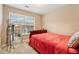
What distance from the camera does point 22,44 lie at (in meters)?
1.79

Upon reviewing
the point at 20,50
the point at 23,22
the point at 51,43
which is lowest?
the point at 20,50

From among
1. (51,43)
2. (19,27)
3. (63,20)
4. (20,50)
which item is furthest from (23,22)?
(63,20)

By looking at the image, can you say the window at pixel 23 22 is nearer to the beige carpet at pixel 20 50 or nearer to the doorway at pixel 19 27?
the doorway at pixel 19 27

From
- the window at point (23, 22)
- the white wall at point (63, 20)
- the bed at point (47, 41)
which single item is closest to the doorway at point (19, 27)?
the window at point (23, 22)

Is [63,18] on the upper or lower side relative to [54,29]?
upper

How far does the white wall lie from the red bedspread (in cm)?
14

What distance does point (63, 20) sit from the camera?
1.70 meters

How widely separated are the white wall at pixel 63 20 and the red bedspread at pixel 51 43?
137mm

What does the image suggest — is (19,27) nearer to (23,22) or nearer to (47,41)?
(23,22)

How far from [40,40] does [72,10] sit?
0.93 m

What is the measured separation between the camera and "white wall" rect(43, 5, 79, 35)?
5.32 ft

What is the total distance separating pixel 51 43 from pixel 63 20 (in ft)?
1.80
